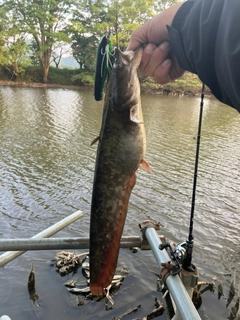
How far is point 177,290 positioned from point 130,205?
618cm

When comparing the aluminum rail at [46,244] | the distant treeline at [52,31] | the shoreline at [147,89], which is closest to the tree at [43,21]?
the distant treeline at [52,31]

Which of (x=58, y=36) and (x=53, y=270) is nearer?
(x=53, y=270)

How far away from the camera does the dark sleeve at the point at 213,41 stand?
3.73ft

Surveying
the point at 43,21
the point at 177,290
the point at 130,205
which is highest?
the point at 43,21

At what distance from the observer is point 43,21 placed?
41875mm

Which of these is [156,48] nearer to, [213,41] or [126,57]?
[126,57]

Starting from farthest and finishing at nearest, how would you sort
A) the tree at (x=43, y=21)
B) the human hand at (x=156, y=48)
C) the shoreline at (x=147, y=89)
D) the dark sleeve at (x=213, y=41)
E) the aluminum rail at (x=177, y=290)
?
the tree at (x=43, y=21), the shoreline at (x=147, y=89), the aluminum rail at (x=177, y=290), the human hand at (x=156, y=48), the dark sleeve at (x=213, y=41)

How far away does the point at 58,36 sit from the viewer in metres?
42.4

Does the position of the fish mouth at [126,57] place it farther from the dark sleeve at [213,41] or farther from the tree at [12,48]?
the tree at [12,48]

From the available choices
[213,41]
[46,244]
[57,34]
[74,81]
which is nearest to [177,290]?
[46,244]

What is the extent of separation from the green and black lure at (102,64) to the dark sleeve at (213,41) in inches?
14.4

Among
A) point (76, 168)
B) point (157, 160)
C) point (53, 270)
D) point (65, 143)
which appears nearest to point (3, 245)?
point (53, 270)

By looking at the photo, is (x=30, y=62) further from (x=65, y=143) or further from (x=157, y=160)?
(x=157, y=160)

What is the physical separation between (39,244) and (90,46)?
1719 inches
